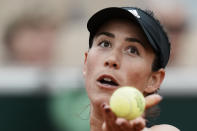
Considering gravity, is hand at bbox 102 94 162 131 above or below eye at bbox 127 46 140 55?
below

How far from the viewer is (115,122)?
3.65m

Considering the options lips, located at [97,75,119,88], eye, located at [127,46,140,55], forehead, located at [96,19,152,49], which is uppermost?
forehead, located at [96,19,152,49]

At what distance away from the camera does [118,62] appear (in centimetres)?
427

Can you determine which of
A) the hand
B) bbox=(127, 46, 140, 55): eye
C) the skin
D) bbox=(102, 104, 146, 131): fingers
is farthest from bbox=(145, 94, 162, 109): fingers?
bbox=(127, 46, 140, 55): eye

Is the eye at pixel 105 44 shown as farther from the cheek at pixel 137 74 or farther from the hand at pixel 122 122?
the hand at pixel 122 122

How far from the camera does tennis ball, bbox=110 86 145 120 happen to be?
3590mm

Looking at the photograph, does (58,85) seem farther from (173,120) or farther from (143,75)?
(143,75)

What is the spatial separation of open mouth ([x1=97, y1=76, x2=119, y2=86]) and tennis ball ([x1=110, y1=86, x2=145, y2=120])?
575 millimetres

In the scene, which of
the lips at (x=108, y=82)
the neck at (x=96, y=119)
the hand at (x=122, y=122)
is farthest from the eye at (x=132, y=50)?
the hand at (x=122, y=122)

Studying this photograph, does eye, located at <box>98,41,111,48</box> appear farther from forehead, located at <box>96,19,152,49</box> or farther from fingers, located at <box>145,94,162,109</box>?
fingers, located at <box>145,94,162,109</box>

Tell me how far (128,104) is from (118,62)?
0.72m

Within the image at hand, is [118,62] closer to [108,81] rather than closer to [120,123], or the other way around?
[108,81]

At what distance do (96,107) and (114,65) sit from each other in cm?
38

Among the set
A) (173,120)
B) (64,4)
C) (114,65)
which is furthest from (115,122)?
(64,4)
